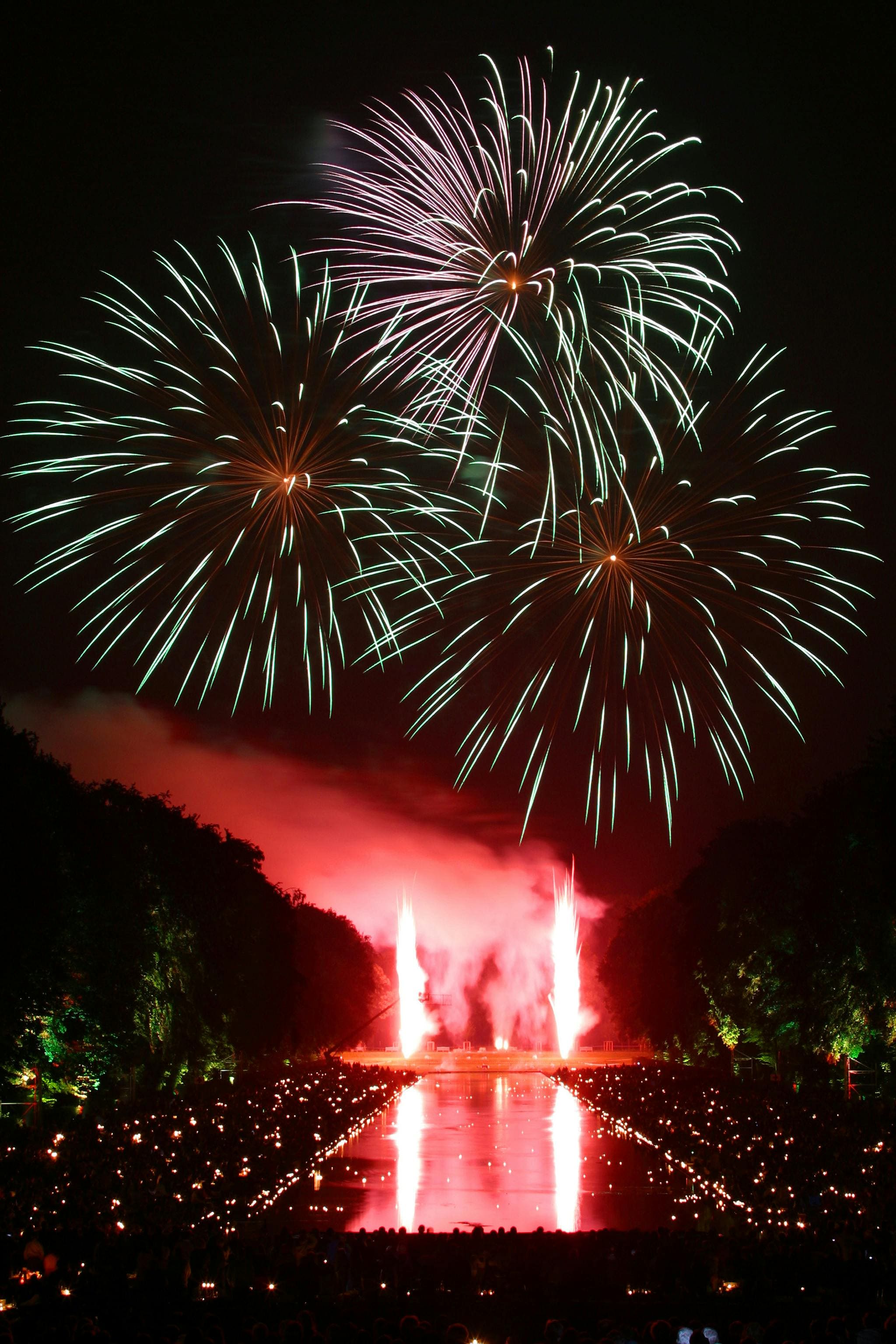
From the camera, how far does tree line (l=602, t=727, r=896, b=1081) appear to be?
46.1 meters

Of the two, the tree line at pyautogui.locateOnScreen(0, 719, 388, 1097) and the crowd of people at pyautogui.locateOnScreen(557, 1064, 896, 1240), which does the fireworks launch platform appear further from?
the crowd of people at pyautogui.locateOnScreen(557, 1064, 896, 1240)

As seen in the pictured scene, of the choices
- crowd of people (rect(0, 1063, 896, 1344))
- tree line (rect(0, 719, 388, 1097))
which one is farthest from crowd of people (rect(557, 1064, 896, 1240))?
tree line (rect(0, 719, 388, 1097))

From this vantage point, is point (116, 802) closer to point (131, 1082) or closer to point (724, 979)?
point (131, 1082)

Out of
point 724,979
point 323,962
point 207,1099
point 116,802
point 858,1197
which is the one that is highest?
point 323,962

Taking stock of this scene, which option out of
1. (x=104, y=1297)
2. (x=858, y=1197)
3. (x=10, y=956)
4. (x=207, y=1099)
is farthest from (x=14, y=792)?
(x=858, y=1197)

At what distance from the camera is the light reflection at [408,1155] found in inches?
1172

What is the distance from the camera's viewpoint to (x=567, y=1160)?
3884 centimetres

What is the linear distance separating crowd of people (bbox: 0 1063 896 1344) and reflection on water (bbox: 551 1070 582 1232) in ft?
9.42

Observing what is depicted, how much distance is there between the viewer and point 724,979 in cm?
6825

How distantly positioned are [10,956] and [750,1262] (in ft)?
76.8

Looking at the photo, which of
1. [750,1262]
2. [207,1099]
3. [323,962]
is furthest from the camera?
[323,962]

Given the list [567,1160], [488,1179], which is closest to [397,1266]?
[488,1179]

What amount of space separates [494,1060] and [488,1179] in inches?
3051

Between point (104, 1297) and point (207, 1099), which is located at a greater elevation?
point (207, 1099)
